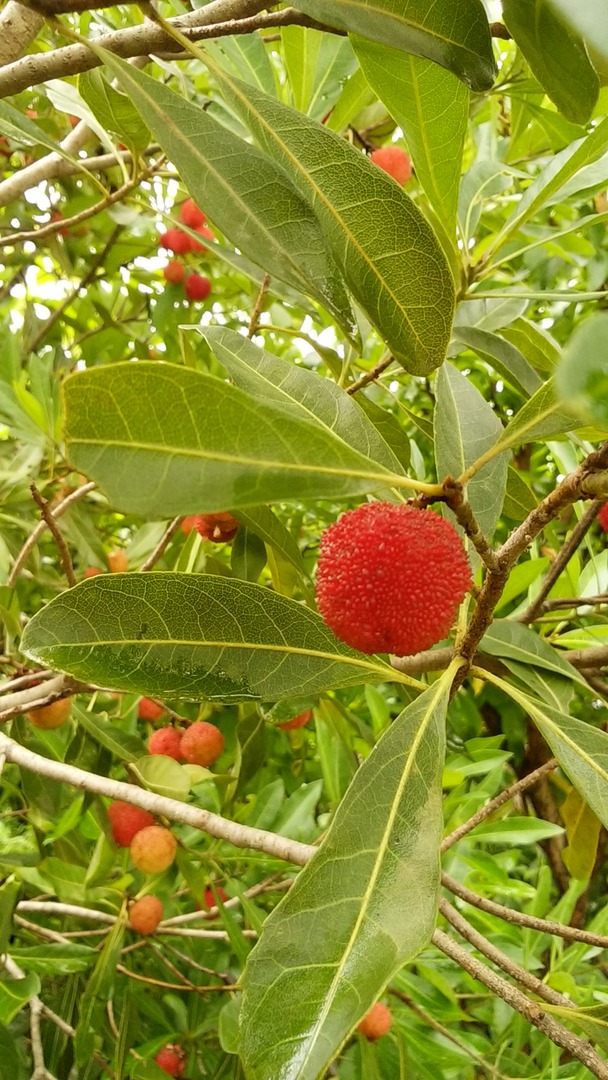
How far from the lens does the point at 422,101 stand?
0.51 meters

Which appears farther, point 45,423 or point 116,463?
point 45,423

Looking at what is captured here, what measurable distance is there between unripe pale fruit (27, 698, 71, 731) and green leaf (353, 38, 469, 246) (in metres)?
0.72

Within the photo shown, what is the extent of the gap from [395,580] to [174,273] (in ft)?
4.15

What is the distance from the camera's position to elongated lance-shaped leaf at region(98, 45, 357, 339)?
20.3 inches

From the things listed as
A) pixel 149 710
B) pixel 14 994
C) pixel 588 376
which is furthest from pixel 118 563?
pixel 588 376

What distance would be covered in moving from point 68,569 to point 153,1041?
2.58ft

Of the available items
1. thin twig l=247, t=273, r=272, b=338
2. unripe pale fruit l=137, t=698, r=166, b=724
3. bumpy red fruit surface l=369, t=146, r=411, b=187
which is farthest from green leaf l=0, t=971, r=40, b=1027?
bumpy red fruit surface l=369, t=146, r=411, b=187

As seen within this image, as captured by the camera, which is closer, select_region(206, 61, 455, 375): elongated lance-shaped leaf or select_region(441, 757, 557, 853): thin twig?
select_region(206, 61, 455, 375): elongated lance-shaped leaf

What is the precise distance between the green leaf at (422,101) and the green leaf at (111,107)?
1.42 ft

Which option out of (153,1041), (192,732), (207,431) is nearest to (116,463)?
(207,431)

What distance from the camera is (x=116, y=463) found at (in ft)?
1.09

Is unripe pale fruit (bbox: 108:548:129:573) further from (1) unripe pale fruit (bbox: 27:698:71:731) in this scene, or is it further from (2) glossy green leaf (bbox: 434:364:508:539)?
(2) glossy green leaf (bbox: 434:364:508:539)

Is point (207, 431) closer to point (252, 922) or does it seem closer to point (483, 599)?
point (483, 599)

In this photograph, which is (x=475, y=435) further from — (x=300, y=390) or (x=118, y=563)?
(x=118, y=563)
